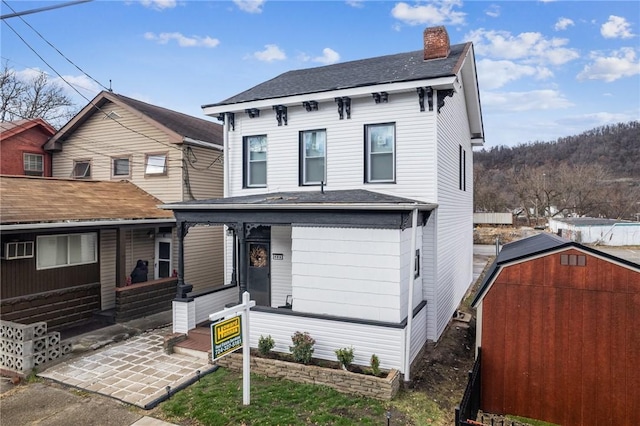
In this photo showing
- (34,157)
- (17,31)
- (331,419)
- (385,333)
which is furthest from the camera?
(34,157)

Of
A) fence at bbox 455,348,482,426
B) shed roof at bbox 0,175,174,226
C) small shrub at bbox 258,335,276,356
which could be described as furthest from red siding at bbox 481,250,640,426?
shed roof at bbox 0,175,174,226

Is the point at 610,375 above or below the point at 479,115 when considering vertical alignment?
below

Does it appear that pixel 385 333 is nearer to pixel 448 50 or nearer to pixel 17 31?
pixel 448 50

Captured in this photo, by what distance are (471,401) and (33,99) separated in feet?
124

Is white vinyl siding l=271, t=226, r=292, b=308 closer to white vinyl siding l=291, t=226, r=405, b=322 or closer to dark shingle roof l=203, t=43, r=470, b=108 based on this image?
white vinyl siding l=291, t=226, r=405, b=322

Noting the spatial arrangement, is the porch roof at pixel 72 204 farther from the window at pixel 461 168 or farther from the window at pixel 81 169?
the window at pixel 461 168

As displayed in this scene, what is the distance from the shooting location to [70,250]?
1130 cm

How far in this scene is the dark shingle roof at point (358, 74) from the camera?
9.85 metres

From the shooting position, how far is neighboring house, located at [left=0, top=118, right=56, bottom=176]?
15.2m

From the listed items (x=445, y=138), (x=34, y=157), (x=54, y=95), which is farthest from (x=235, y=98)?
(x=54, y=95)

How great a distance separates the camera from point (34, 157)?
53.1 ft

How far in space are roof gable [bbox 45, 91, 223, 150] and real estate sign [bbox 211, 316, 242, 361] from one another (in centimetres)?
909

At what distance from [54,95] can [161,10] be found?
2354 centimetres

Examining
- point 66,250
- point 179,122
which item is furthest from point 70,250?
point 179,122
